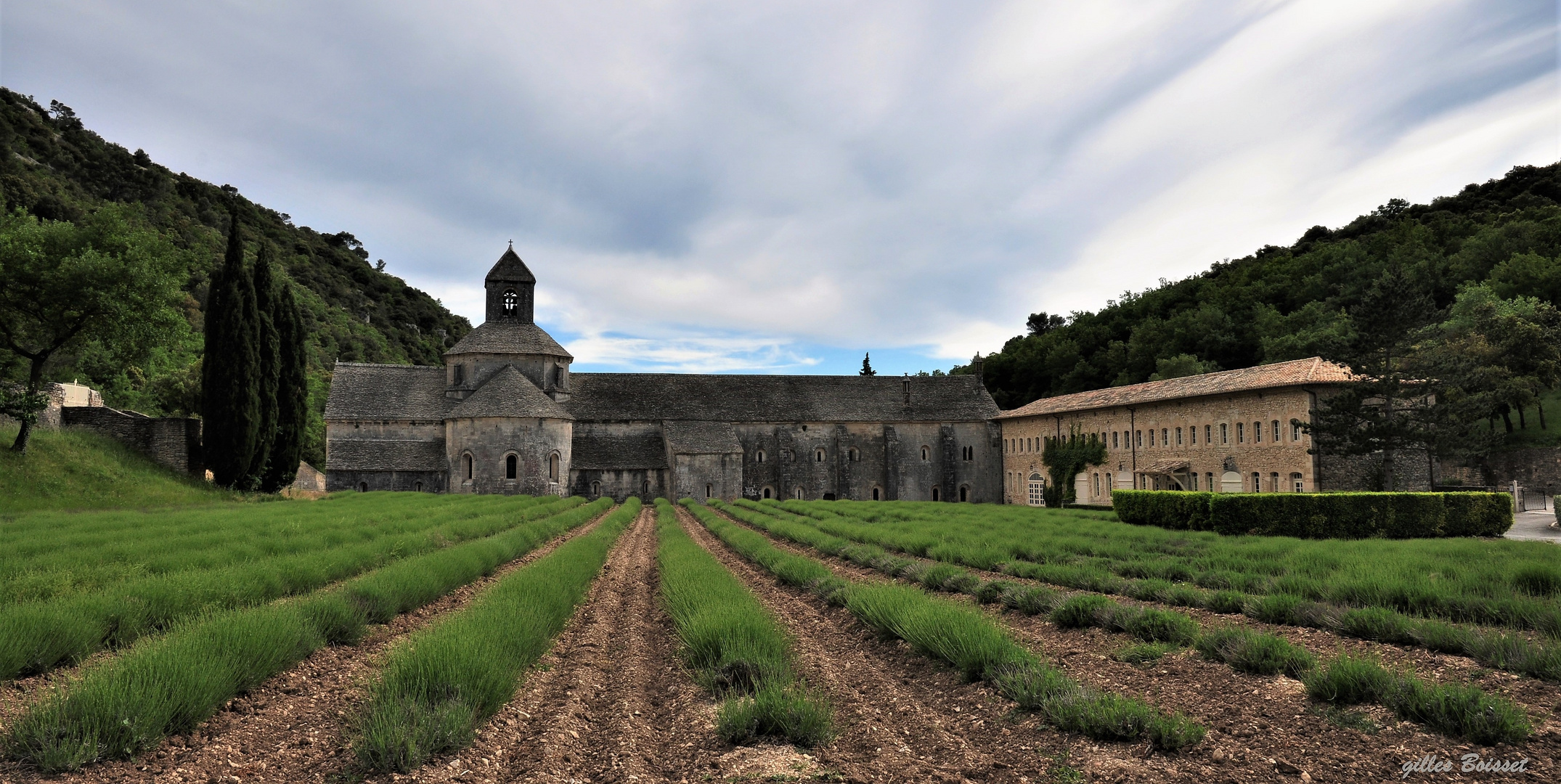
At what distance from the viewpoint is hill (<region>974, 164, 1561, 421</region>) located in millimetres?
53625

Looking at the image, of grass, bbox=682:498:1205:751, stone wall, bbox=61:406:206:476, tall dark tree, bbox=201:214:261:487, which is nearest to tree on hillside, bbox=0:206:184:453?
tall dark tree, bbox=201:214:261:487

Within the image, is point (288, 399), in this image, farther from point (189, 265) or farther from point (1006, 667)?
point (1006, 667)

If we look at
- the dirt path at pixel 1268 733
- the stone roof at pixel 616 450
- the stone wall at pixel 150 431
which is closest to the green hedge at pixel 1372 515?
the dirt path at pixel 1268 733

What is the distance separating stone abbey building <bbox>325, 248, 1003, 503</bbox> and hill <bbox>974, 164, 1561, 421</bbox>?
1930 centimetres

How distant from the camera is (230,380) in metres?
29.3

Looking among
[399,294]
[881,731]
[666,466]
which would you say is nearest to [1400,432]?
[881,731]

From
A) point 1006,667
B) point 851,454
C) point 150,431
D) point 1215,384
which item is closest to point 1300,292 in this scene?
point 1215,384

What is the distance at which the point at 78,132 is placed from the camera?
3605 inches

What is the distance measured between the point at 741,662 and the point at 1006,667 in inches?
97.1

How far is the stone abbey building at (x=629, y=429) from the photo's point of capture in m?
43.8

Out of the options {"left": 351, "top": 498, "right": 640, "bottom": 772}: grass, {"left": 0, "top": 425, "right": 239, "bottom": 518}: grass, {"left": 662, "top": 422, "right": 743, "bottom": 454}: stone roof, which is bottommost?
{"left": 351, "top": 498, "right": 640, "bottom": 772}: grass

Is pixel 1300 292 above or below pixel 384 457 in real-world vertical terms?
above

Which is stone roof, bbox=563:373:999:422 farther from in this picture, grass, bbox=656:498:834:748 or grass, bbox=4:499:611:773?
grass, bbox=4:499:611:773

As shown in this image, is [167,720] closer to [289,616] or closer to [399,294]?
[289,616]
